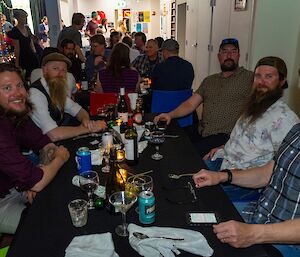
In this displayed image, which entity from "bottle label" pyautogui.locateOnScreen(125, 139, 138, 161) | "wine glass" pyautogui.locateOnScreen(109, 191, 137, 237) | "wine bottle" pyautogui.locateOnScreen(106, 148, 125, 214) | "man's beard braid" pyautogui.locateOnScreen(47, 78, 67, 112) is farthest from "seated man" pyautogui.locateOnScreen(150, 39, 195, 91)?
"wine glass" pyautogui.locateOnScreen(109, 191, 137, 237)

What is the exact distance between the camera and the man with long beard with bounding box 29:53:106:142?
2.14m

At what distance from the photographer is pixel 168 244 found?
99cm

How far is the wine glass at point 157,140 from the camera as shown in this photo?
1761 millimetres

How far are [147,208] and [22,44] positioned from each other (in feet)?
16.0

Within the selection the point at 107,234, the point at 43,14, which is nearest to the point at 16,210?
the point at 107,234

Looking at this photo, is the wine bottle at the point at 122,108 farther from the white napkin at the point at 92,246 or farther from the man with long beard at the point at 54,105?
the white napkin at the point at 92,246

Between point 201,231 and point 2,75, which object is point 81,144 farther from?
point 201,231

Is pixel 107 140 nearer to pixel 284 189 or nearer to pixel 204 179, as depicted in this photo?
pixel 204 179

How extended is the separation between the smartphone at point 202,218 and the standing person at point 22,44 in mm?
4660

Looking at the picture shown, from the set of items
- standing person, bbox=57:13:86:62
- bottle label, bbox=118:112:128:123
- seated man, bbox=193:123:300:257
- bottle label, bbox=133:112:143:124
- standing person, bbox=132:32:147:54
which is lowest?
seated man, bbox=193:123:300:257

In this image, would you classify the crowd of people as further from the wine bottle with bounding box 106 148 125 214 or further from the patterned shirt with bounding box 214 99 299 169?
the wine bottle with bounding box 106 148 125 214

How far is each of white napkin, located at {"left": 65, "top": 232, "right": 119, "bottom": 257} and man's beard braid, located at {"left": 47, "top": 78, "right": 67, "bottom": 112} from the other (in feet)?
4.76

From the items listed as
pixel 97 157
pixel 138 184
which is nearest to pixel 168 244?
pixel 138 184

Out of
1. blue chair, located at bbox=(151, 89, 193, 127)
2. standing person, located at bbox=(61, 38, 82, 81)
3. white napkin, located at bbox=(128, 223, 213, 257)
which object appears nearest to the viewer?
white napkin, located at bbox=(128, 223, 213, 257)
